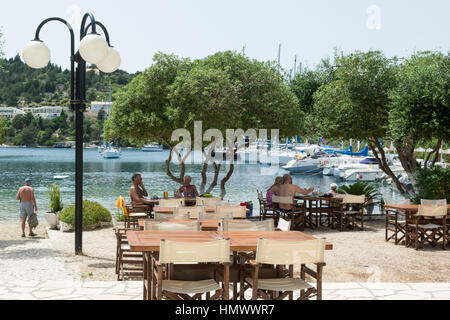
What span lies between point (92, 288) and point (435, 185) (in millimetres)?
9510

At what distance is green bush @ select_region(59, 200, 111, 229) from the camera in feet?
39.2

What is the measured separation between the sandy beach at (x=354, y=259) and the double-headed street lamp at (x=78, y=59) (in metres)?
0.84

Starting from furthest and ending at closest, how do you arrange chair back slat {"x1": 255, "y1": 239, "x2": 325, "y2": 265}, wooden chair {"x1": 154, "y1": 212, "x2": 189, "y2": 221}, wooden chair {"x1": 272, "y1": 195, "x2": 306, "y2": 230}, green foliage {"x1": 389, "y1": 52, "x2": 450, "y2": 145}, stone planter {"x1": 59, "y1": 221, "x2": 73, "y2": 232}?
stone planter {"x1": 59, "y1": 221, "x2": 73, "y2": 232}
wooden chair {"x1": 272, "y1": 195, "x2": 306, "y2": 230}
green foliage {"x1": 389, "y1": 52, "x2": 450, "y2": 145}
wooden chair {"x1": 154, "y1": 212, "x2": 189, "y2": 221}
chair back slat {"x1": 255, "y1": 239, "x2": 325, "y2": 265}

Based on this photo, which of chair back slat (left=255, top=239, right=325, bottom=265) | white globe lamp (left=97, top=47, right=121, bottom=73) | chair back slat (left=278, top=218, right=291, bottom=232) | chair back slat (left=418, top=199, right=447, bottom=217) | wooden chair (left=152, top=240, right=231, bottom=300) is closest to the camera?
wooden chair (left=152, top=240, right=231, bottom=300)

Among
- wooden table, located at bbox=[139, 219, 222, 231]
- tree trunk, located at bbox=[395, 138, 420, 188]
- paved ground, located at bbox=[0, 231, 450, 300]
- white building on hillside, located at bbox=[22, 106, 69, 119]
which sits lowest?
paved ground, located at bbox=[0, 231, 450, 300]

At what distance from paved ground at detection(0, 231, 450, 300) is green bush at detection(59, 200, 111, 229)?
4338mm

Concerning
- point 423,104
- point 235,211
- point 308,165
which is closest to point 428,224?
point 423,104

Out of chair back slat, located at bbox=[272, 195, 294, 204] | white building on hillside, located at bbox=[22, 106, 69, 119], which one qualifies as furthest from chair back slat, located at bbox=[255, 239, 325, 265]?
white building on hillside, located at bbox=[22, 106, 69, 119]

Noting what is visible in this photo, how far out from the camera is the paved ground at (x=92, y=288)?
567 cm

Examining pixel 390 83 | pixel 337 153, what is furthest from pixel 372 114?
pixel 337 153

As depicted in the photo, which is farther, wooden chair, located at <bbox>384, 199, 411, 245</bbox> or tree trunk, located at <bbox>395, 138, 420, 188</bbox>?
tree trunk, located at <bbox>395, 138, 420, 188</bbox>

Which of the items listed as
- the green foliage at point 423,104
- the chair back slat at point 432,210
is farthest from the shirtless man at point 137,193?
the green foliage at point 423,104

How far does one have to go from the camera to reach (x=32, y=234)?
38.7 feet

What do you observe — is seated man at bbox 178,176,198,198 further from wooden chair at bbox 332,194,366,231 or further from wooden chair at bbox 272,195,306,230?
wooden chair at bbox 332,194,366,231
